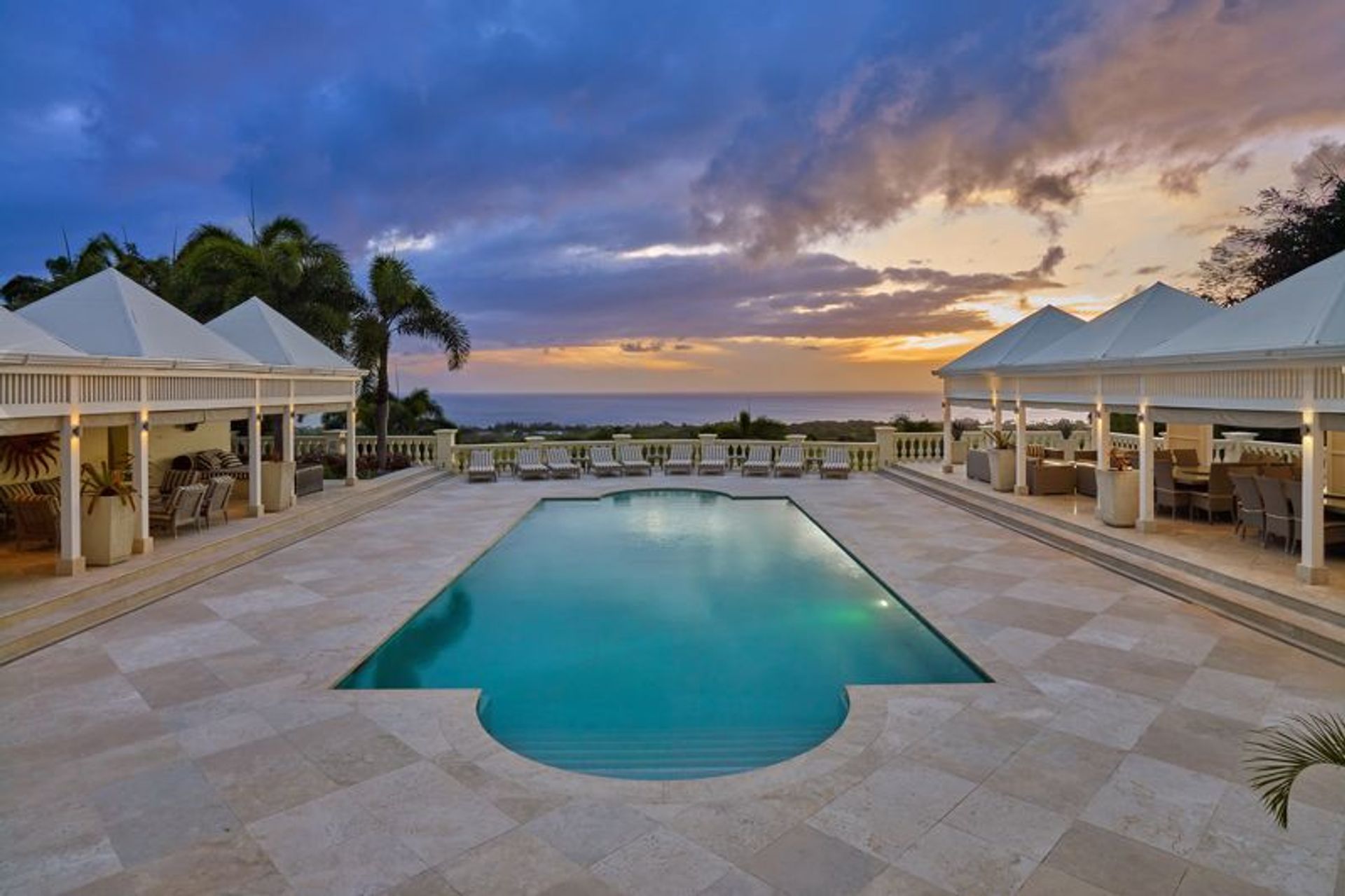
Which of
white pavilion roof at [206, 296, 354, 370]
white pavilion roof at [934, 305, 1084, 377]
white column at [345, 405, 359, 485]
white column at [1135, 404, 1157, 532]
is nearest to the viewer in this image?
white column at [1135, 404, 1157, 532]

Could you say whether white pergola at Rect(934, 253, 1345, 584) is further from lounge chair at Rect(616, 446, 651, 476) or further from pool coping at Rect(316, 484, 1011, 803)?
lounge chair at Rect(616, 446, 651, 476)

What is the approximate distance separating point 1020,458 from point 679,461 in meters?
9.20

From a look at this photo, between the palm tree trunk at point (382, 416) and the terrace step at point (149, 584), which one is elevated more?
the palm tree trunk at point (382, 416)

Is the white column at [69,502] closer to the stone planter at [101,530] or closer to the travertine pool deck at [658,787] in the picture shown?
the stone planter at [101,530]

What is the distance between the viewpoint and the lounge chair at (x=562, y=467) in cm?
1948

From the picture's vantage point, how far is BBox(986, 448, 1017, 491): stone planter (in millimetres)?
14750

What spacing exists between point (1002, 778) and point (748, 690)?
2.35 m

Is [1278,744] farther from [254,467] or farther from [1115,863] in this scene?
[254,467]

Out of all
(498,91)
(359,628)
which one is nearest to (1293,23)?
(498,91)

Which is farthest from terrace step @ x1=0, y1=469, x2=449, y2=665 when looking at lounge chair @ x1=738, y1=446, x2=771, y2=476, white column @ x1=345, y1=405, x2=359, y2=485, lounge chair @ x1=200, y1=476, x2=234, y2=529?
lounge chair @ x1=738, y1=446, x2=771, y2=476

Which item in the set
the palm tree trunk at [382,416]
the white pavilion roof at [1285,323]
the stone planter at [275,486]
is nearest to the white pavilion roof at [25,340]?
the stone planter at [275,486]

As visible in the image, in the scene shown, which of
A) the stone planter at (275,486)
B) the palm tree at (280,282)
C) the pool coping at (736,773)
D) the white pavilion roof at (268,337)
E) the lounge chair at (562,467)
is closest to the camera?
the pool coping at (736,773)

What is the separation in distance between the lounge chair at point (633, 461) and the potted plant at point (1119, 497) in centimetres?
1185

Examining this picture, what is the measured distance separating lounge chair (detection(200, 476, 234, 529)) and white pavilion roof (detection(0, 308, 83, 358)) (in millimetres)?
3075
